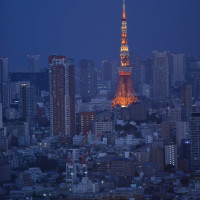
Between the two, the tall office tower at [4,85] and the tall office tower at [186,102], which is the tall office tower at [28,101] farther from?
the tall office tower at [186,102]

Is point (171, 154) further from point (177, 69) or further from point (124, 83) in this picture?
point (177, 69)

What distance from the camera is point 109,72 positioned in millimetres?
29094

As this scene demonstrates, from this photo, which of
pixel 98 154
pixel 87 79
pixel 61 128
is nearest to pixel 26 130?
pixel 61 128

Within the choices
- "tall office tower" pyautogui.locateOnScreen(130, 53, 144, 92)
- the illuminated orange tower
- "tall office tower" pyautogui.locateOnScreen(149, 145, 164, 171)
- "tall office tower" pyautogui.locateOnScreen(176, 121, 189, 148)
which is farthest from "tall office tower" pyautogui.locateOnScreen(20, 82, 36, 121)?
"tall office tower" pyautogui.locateOnScreen(149, 145, 164, 171)

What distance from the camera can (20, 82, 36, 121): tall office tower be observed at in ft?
69.1

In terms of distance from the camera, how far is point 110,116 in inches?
789

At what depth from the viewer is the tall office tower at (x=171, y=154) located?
1418cm

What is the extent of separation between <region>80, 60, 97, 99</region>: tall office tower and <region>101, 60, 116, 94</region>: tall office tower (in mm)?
300

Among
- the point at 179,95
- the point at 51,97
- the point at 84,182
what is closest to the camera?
the point at 84,182

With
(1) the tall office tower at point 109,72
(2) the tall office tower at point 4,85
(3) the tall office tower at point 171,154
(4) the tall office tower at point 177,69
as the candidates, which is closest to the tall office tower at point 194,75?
(4) the tall office tower at point 177,69

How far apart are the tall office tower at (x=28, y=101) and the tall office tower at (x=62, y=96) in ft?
4.36

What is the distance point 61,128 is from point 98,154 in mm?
3843

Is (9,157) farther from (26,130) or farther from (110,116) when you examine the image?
(110,116)

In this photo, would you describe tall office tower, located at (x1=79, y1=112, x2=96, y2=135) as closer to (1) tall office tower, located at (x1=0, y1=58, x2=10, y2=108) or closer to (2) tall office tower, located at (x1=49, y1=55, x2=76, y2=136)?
(2) tall office tower, located at (x1=49, y1=55, x2=76, y2=136)
